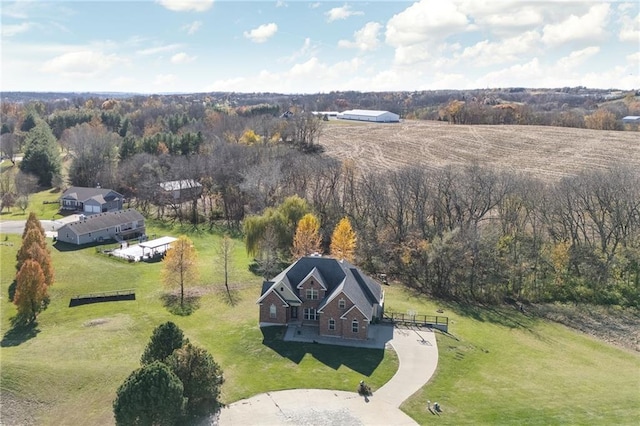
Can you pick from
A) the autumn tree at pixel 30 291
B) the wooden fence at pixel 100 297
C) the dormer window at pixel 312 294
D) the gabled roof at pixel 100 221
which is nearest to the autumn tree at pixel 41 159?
the gabled roof at pixel 100 221

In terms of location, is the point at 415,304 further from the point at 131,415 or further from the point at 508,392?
the point at 131,415

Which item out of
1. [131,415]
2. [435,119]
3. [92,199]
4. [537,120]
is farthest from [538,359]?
[435,119]

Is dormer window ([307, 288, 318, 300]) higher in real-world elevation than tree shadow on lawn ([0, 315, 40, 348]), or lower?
higher

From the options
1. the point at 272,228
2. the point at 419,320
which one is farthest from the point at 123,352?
A: the point at 419,320

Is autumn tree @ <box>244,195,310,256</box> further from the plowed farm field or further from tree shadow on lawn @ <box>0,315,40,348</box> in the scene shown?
the plowed farm field

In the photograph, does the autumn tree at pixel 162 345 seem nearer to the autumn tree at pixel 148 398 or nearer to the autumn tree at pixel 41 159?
the autumn tree at pixel 148 398

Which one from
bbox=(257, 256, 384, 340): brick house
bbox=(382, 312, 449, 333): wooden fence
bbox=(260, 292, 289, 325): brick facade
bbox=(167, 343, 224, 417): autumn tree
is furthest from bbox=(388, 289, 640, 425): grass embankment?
bbox=(167, 343, 224, 417): autumn tree
